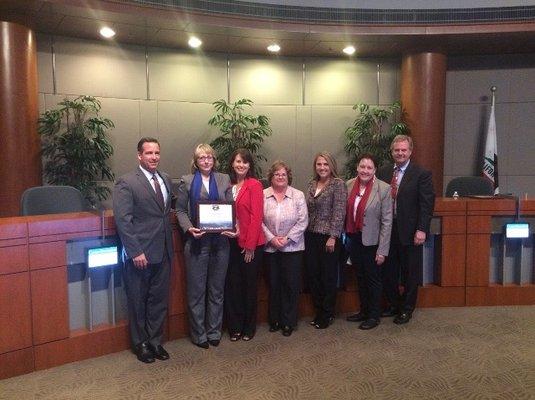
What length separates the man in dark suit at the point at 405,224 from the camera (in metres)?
3.92

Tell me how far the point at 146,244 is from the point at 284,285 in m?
1.19

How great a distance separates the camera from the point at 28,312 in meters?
3.10

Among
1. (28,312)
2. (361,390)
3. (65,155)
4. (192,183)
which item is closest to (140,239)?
(192,183)

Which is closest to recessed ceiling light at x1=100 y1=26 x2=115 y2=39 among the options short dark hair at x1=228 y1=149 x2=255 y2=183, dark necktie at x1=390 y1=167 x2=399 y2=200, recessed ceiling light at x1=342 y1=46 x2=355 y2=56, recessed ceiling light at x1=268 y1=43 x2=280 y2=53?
recessed ceiling light at x1=268 y1=43 x2=280 y2=53

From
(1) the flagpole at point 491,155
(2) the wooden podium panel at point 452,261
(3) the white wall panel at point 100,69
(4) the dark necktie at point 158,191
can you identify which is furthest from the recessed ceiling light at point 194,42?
(1) the flagpole at point 491,155

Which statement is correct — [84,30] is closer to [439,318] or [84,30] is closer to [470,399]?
[439,318]

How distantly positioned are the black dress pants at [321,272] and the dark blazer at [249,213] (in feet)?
1.86

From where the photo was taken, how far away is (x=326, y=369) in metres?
3.14

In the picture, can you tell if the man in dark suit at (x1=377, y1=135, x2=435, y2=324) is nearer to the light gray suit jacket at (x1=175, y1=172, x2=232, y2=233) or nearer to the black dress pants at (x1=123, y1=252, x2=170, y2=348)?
the light gray suit jacket at (x1=175, y1=172, x2=232, y2=233)

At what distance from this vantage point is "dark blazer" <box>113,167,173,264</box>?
124 inches

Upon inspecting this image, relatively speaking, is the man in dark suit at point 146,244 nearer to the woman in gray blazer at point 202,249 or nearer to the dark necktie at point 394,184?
the woman in gray blazer at point 202,249

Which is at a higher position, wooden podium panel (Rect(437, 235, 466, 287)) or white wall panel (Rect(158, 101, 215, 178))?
white wall panel (Rect(158, 101, 215, 178))

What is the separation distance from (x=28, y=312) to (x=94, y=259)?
20.6 inches

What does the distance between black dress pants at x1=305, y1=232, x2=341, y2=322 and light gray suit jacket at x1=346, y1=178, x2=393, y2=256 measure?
0.26m
